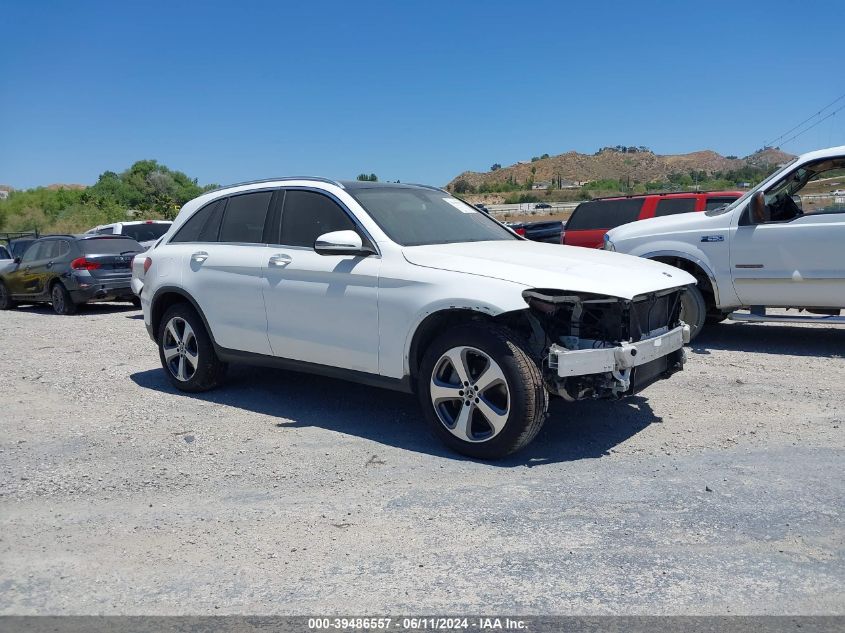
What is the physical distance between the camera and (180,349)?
681 cm

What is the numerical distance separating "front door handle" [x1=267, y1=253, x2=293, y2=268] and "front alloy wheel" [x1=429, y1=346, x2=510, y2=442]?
167 centimetres

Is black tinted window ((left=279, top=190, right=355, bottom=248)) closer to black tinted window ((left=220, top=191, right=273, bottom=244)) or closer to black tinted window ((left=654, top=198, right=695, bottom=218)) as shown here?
black tinted window ((left=220, top=191, right=273, bottom=244))

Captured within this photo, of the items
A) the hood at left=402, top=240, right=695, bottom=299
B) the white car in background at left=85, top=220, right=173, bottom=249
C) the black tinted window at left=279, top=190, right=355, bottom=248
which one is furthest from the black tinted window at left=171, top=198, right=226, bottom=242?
the white car in background at left=85, top=220, right=173, bottom=249

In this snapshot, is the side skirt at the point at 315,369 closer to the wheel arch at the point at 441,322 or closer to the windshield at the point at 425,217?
the wheel arch at the point at 441,322

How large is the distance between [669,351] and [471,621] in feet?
9.13

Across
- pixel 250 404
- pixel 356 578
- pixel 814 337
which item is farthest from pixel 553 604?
pixel 814 337

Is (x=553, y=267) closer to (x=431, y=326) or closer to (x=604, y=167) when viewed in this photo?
(x=431, y=326)

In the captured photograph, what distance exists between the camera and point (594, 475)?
14.9ft

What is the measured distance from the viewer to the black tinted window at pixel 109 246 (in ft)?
48.7

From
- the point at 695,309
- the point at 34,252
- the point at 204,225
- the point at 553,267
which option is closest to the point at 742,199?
the point at 695,309

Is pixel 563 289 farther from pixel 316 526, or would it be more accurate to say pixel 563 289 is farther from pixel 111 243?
pixel 111 243

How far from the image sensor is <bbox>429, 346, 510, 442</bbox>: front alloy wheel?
466cm

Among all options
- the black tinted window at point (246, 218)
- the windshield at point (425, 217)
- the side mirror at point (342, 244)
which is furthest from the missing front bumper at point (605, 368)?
the black tinted window at point (246, 218)

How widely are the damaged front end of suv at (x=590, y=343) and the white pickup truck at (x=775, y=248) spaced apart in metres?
3.36
